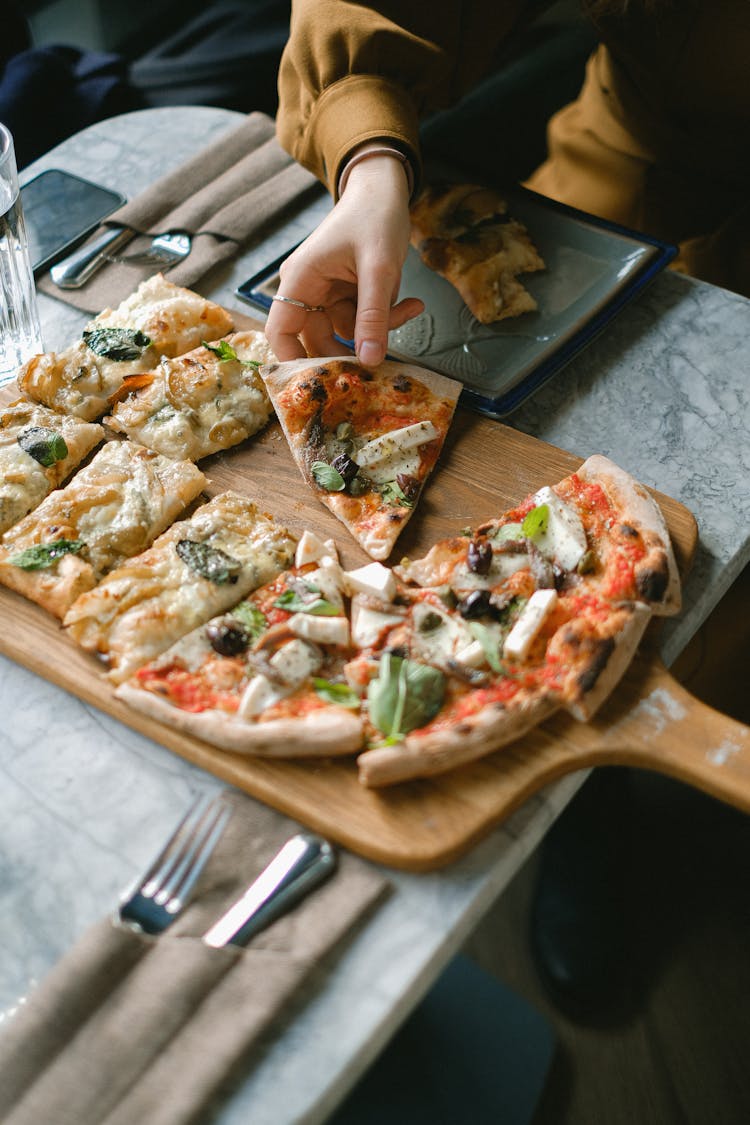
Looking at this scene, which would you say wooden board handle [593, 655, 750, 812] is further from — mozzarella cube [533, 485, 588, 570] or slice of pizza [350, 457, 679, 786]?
mozzarella cube [533, 485, 588, 570]

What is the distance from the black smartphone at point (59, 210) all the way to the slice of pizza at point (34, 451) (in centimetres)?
81

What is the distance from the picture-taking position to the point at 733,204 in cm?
358

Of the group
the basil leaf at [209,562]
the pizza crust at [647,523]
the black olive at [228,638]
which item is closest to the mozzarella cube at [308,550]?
the basil leaf at [209,562]

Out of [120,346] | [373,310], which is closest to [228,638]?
[373,310]

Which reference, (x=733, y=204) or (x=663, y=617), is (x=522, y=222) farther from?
(x=663, y=617)

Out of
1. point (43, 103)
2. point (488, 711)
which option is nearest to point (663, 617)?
point (488, 711)

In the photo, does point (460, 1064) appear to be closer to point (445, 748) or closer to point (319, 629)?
point (445, 748)

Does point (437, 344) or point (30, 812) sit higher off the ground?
point (437, 344)

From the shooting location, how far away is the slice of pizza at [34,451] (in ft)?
8.35

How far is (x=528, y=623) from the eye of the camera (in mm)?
2162

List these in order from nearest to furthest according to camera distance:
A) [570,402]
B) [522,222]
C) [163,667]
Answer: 1. [163,667]
2. [570,402]
3. [522,222]

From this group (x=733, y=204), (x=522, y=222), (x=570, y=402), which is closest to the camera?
(x=570, y=402)

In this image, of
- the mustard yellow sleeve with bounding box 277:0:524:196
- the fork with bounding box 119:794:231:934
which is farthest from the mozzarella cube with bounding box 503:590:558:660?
the mustard yellow sleeve with bounding box 277:0:524:196

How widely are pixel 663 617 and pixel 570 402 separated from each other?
86cm
